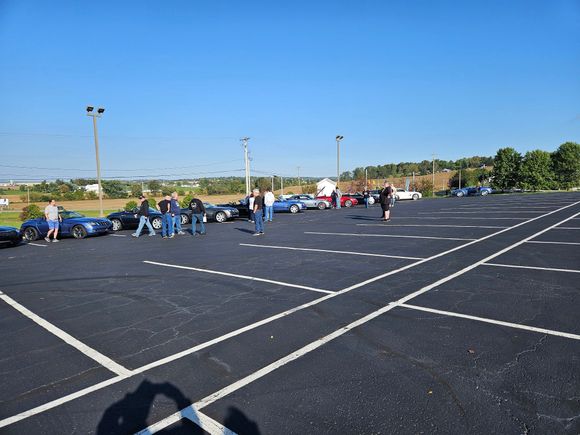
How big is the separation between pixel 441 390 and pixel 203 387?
199 centimetres

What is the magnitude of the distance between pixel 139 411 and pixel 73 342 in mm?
1907

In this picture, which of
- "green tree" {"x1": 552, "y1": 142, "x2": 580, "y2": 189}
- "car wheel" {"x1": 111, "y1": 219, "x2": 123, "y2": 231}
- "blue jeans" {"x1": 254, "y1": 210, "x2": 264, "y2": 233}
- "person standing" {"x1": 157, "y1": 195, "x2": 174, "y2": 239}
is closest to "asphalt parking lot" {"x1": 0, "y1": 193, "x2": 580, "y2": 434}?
"blue jeans" {"x1": 254, "y1": 210, "x2": 264, "y2": 233}

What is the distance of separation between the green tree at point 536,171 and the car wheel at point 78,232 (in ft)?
232

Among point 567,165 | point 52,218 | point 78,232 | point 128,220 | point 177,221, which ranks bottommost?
point 78,232

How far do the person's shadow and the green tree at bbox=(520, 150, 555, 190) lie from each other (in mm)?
75544

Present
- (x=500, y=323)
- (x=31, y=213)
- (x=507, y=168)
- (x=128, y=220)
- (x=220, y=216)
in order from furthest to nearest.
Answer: (x=507, y=168), (x=31, y=213), (x=220, y=216), (x=128, y=220), (x=500, y=323)

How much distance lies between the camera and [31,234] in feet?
49.9

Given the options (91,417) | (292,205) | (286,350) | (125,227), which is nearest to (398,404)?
Answer: (286,350)

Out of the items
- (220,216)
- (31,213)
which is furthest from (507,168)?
(31,213)

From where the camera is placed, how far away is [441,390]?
306cm

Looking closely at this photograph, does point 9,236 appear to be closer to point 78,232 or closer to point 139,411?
point 78,232

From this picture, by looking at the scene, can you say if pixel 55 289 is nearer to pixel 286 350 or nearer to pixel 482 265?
pixel 286 350

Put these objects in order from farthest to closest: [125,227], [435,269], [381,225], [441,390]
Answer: [125,227], [381,225], [435,269], [441,390]

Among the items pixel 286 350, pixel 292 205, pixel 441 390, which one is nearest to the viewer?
pixel 441 390
